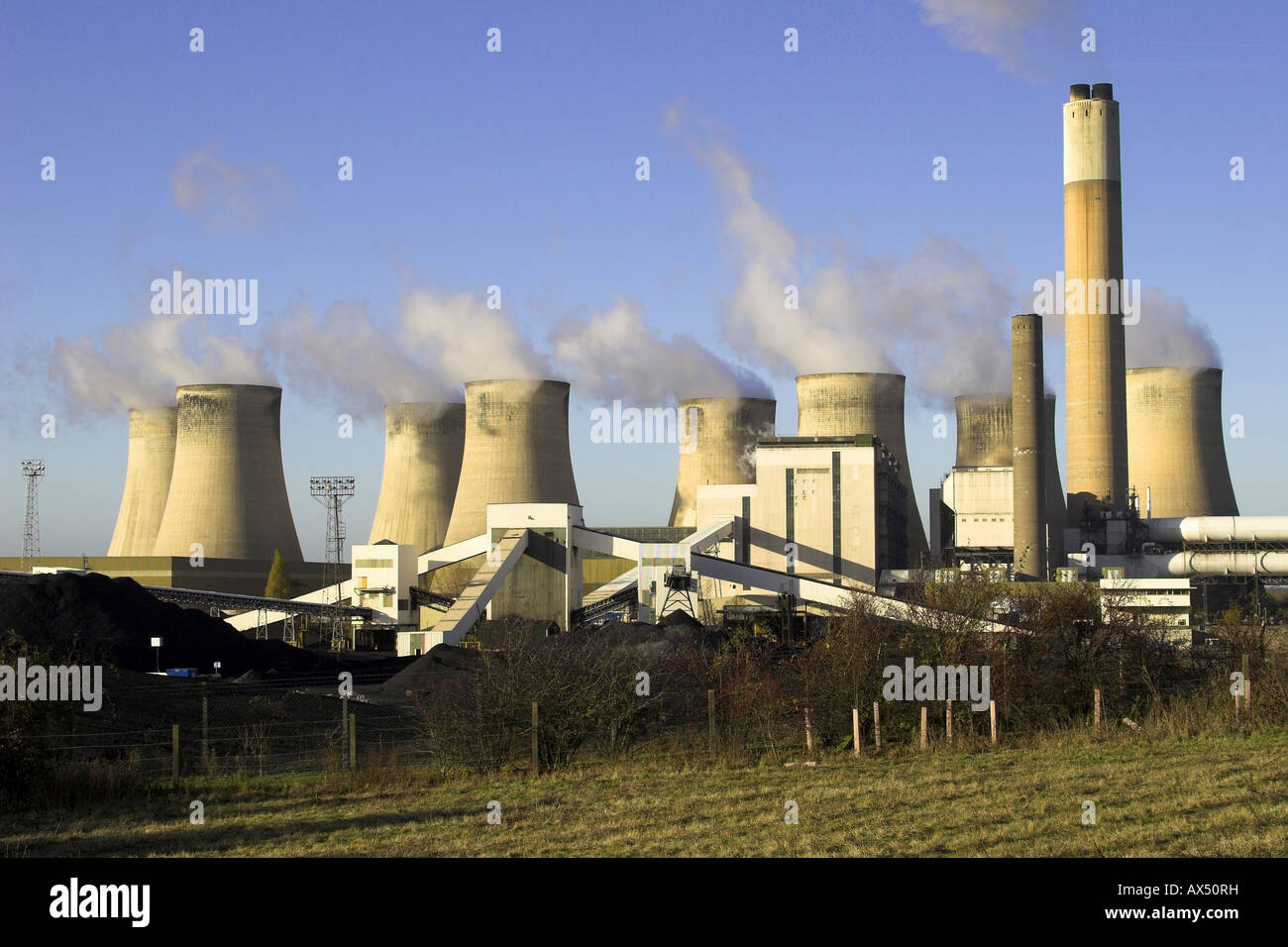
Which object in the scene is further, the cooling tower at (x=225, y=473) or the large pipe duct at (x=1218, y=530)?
the large pipe duct at (x=1218, y=530)

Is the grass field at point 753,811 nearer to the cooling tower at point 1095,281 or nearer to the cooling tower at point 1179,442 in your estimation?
the cooling tower at point 1095,281

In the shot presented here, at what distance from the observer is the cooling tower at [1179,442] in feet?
135

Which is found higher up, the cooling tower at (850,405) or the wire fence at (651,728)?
the cooling tower at (850,405)

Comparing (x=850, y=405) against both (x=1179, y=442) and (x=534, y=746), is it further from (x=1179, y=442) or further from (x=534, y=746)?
(x=534, y=746)

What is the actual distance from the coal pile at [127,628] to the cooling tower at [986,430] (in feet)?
79.4

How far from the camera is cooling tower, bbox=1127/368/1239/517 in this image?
41.2 meters

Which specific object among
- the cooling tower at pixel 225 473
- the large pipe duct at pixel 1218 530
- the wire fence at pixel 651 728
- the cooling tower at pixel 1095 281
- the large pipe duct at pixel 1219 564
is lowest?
the large pipe duct at pixel 1219 564

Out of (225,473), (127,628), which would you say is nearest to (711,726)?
(127,628)

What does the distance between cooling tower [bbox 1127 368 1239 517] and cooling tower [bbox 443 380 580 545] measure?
17542mm

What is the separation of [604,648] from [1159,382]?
32.2 metres

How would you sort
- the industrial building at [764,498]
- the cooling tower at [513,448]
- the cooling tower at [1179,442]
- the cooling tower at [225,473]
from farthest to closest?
the cooling tower at [1179,442], the cooling tower at [225,473], the cooling tower at [513,448], the industrial building at [764,498]

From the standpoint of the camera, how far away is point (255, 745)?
1378 centimetres

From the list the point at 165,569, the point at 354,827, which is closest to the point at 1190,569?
the point at 165,569

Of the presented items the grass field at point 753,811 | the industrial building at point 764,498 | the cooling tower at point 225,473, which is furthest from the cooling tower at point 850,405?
the grass field at point 753,811
